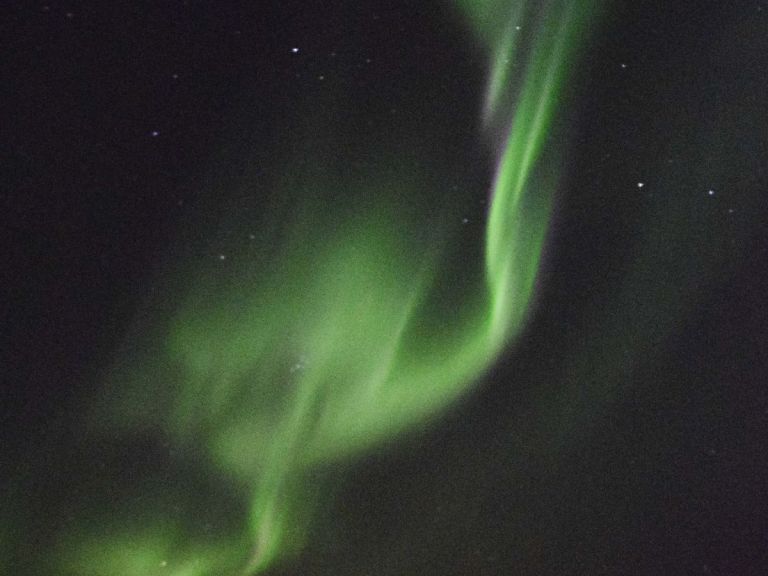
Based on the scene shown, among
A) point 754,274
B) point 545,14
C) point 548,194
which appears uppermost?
point 545,14

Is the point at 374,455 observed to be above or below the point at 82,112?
below

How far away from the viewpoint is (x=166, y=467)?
2.05 ft

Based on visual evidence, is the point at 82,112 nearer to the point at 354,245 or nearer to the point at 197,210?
the point at 197,210

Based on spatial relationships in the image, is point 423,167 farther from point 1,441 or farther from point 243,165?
point 1,441

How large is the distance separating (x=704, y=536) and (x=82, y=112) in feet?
1.81

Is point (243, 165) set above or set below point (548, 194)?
above

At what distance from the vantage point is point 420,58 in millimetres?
611

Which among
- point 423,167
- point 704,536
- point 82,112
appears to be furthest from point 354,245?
point 704,536

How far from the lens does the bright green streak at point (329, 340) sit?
61 centimetres

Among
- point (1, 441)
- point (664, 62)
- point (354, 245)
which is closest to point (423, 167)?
point (354, 245)

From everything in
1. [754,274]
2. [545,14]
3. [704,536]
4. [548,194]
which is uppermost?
[545,14]

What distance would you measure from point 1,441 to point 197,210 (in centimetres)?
21

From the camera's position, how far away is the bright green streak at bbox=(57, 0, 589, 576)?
2.02 ft

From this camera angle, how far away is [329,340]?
2.09ft
